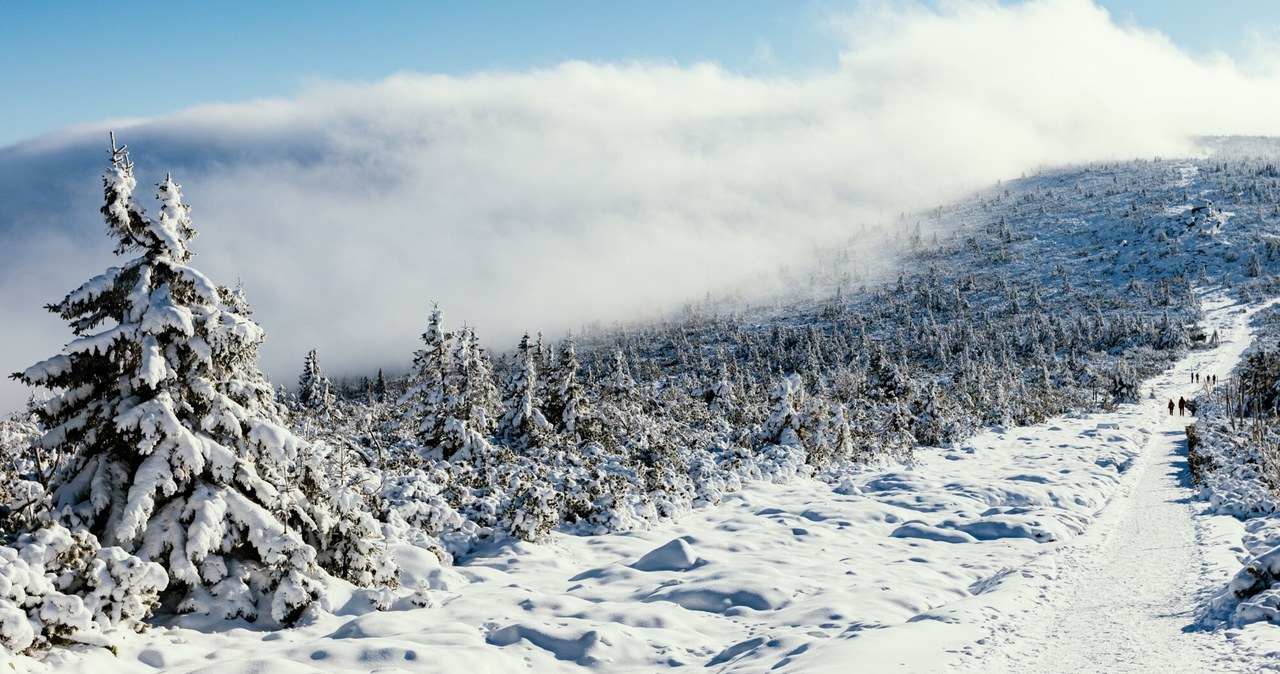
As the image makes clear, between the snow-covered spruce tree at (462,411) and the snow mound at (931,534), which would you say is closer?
the snow mound at (931,534)

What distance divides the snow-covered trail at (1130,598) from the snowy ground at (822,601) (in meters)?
0.04

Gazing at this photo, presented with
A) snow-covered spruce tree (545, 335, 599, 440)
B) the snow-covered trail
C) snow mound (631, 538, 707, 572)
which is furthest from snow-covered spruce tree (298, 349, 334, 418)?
the snow-covered trail

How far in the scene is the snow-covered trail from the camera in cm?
809

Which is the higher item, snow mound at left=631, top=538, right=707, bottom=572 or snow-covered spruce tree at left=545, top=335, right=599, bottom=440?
snow-covered spruce tree at left=545, top=335, right=599, bottom=440

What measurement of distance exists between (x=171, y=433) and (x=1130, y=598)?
13.8 m

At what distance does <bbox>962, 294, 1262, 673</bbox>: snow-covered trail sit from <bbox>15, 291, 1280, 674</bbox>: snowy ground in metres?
0.04

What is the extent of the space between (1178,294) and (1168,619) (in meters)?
219

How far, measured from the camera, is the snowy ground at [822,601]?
8305 millimetres

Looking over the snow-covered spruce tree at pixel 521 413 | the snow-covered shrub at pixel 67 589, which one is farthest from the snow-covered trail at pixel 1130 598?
the snow-covered spruce tree at pixel 521 413

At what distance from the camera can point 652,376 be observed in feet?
520

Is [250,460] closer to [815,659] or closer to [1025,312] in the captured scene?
[815,659]

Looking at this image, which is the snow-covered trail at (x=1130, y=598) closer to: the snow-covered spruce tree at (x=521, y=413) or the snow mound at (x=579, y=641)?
the snow mound at (x=579, y=641)

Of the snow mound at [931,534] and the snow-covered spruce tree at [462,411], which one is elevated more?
the snow-covered spruce tree at [462,411]

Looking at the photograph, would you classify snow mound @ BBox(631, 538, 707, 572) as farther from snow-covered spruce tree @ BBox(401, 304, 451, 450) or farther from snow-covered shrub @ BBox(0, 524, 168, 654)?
snow-covered spruce tree @ BBox(401, 304, 451, 450)
